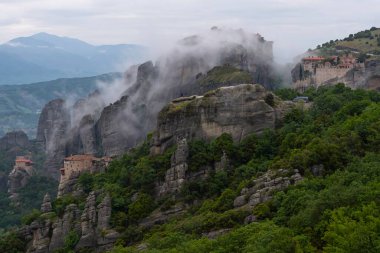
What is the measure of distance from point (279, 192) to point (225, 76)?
44.0 m

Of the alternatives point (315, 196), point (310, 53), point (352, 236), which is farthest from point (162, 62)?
point (352, 236)

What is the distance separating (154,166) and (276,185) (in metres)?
14.2

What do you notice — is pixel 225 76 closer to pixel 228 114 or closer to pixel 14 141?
pixel 228 114

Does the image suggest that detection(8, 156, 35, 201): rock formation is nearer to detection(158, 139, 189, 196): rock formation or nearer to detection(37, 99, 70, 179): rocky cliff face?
detection(37, 99, 70, 179): rocky cliff face

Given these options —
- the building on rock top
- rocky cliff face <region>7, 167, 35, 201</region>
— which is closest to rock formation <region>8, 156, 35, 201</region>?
rocky cliff face <region>7, 167, 35, 201</region>

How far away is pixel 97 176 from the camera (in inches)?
2724

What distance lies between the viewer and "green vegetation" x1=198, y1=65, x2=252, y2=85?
86.9m

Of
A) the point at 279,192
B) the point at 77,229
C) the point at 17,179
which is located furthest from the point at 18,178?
the point at 279,192

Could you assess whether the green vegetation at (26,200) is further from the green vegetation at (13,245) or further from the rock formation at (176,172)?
the rock formation at (176,172)

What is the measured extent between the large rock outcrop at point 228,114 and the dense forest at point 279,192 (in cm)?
98

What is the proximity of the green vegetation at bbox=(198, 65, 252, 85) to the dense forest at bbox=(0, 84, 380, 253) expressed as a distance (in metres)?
15.6

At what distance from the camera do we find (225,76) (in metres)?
89.7

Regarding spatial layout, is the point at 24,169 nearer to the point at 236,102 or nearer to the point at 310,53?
the point at 310,53

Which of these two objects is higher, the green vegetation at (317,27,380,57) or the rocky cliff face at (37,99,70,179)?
the green vegetation at (317,27,380,57)
